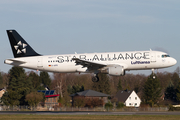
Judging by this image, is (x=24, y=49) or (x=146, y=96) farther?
(x=146, y=96)

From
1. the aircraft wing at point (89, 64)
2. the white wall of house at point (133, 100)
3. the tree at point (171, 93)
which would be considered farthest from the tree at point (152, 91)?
the aircraft wing at point (89, 64)

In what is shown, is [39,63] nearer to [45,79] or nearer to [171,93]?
[171,93]

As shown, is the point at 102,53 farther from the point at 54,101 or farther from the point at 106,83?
the point at 106,83

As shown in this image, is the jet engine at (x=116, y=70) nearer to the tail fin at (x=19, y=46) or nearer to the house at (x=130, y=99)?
the tail fin at (x=19, y=46)

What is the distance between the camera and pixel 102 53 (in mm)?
49938

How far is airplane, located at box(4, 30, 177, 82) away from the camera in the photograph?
158ft

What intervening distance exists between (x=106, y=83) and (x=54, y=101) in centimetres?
2763

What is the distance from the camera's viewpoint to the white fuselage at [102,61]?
4822 centimetres

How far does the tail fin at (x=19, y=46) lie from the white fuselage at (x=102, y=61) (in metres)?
1.20

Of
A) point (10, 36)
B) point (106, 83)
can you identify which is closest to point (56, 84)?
point (106, 83)

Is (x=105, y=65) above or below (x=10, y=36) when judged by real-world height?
below

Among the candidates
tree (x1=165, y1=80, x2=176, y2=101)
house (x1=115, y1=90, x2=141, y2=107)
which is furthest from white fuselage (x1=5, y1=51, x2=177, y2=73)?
tree (x1=165, y1=80, x2=176, y2=101)

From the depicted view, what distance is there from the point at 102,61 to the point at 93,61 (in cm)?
152

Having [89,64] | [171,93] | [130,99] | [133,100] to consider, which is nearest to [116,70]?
[89,64]
